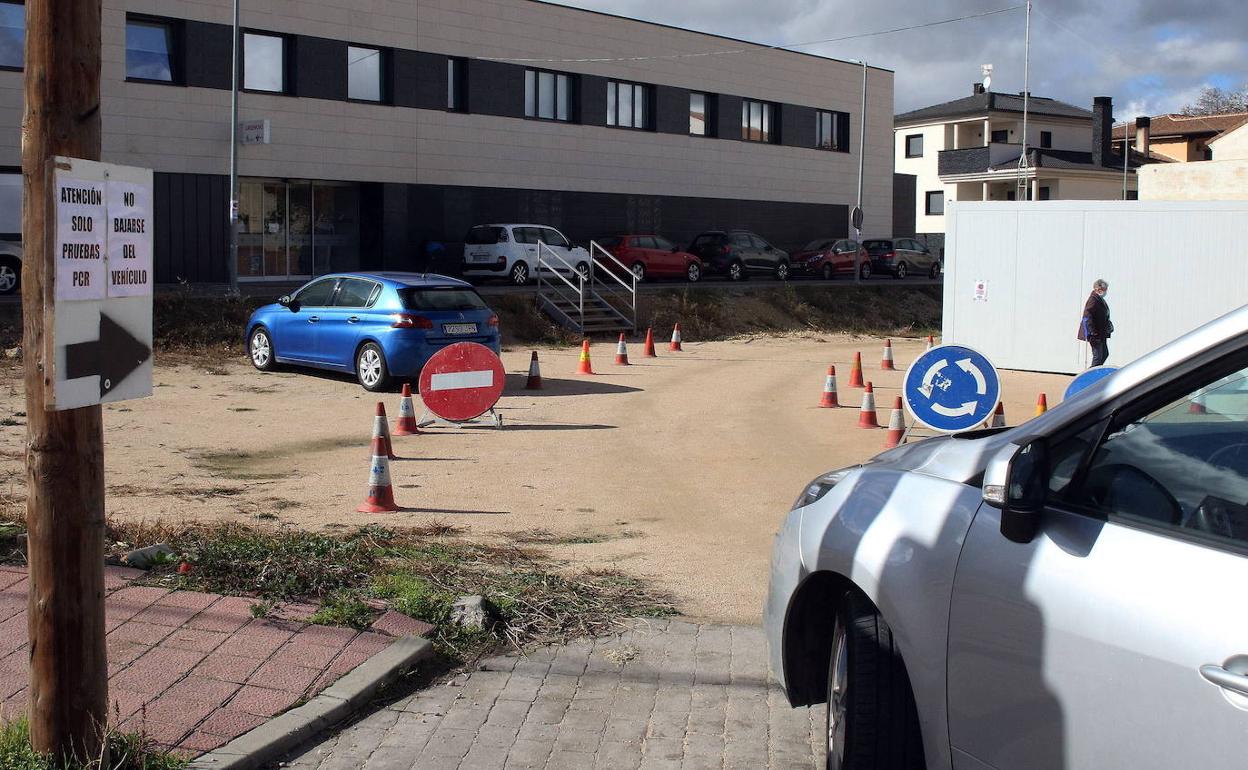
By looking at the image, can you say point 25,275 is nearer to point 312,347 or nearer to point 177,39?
point 312,347

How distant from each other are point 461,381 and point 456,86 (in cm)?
2539

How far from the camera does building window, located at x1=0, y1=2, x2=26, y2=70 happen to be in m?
28.2

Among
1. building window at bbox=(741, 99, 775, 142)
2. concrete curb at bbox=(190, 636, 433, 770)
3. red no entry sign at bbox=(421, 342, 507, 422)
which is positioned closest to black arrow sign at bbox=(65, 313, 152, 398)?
concrete curb at bbox=(190, 636, 433, 770)

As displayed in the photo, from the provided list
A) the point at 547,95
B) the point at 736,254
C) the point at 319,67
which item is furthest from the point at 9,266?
the point at 736,254

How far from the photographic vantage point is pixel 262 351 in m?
20.0

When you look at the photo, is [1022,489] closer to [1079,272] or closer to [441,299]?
[441,299]

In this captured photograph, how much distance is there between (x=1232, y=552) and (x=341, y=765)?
328cm

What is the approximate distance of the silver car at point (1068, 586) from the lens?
9.05ft

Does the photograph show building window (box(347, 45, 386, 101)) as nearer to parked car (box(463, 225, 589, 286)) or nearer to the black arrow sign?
parked car (box(463, 225, 589, 286))

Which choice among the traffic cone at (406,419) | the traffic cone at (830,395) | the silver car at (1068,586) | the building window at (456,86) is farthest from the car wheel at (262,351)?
the building window at (456,86)

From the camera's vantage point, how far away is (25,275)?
4.32 meters

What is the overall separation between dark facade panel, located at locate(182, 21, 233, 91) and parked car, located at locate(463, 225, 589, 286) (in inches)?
286

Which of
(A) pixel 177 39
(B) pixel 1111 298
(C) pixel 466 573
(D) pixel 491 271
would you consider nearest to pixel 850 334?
(D) pixel 491 271

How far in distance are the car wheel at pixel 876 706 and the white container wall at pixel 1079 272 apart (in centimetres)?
1911
